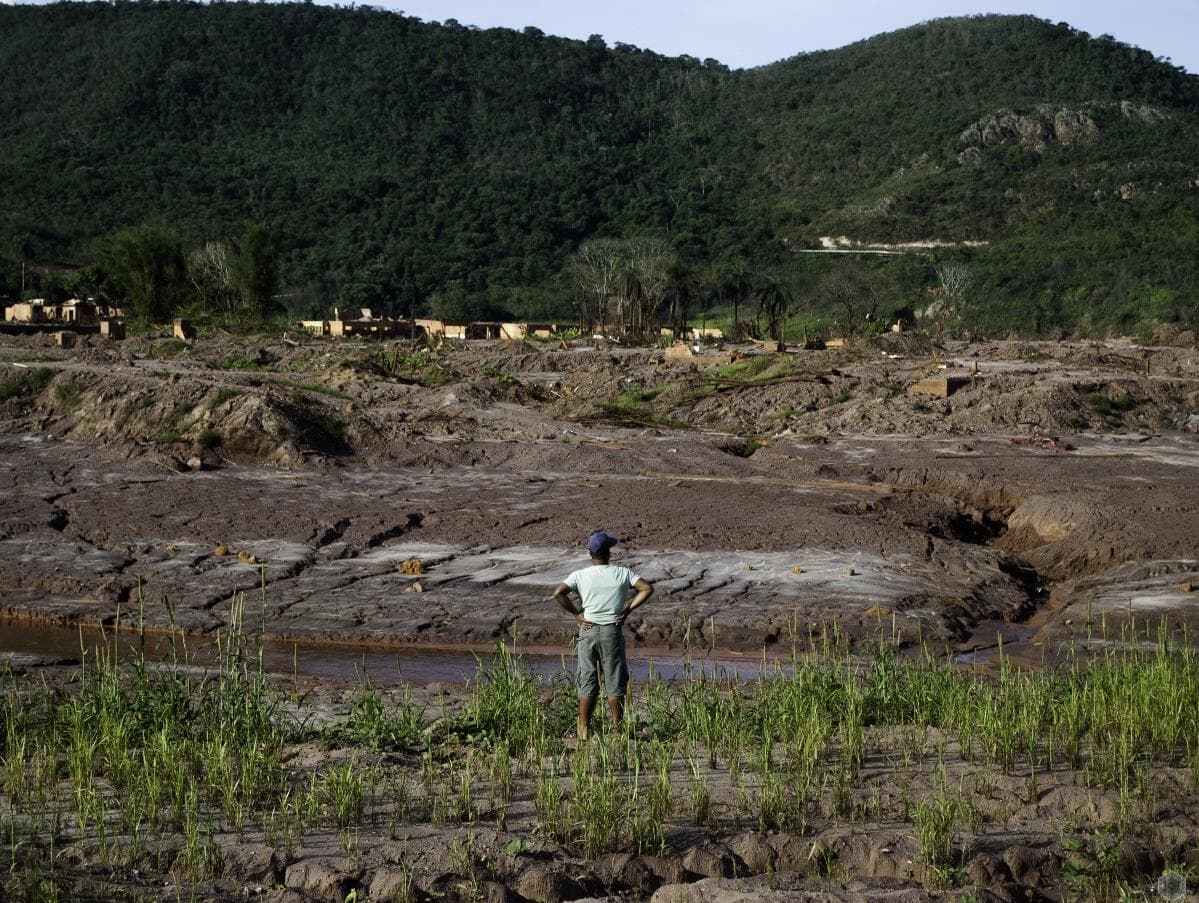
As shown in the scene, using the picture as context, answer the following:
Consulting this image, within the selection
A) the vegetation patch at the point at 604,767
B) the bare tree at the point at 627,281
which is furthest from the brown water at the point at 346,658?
the bare tree at the point at 627,281

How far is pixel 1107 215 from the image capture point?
71.5 m

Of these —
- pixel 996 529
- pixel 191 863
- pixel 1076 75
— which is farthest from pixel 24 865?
pixel 1076 75

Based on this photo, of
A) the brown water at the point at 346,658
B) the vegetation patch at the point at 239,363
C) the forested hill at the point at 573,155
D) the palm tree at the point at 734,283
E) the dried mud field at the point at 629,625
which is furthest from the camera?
the forested hill at the point at 573,155

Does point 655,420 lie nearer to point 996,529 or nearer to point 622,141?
point 996,529

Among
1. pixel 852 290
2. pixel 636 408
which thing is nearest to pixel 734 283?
pixel 852 290

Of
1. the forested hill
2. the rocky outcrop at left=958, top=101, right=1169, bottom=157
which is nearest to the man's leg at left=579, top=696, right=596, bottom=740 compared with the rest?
the forested hill

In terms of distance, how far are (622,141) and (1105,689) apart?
108 m

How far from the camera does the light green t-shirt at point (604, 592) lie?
6.82 m

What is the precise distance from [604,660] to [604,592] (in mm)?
350

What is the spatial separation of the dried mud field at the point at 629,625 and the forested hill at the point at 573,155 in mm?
37503

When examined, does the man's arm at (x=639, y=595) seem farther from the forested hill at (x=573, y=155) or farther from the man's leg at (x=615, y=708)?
the forested hill at (x=573, y=155)

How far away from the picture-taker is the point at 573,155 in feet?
345

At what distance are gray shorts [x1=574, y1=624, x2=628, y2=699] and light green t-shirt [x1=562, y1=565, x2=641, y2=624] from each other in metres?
0.06

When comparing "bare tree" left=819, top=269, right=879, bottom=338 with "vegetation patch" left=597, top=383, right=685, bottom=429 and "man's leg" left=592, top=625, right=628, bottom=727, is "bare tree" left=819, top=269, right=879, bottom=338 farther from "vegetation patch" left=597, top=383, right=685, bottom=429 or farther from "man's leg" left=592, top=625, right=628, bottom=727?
"man's leg" left=592, top=625, right=628, bottom=727
